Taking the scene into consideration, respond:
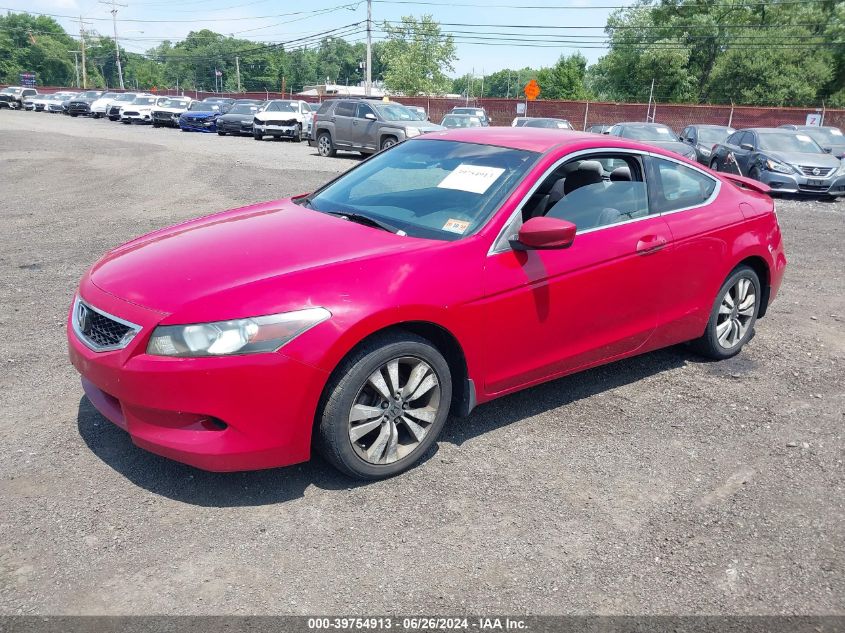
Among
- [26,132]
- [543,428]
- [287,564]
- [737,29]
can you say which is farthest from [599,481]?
[737,29]

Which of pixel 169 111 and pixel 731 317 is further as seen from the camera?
pixel 169 111

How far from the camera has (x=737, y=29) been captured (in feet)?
186

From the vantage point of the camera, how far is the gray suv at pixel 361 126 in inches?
812

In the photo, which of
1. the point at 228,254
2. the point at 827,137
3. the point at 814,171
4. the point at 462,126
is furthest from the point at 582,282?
the point at 462,126

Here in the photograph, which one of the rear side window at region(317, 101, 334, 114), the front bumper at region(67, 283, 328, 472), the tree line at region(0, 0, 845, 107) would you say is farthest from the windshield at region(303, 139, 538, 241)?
the tree line at region(0, 0, 845, 107)

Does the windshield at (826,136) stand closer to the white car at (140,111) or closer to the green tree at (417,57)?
the white car at (140,111)

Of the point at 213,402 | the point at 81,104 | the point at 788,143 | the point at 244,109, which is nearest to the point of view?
the point at 213,402

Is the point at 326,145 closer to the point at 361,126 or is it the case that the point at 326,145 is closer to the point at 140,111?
the point at 361,126

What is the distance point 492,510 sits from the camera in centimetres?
335

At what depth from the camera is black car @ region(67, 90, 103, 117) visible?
46344mm

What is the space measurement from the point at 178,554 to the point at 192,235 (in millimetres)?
1821

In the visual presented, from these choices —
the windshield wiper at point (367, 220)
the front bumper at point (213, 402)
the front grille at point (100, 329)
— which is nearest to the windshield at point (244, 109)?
the windshield wiper at point (367, 220)

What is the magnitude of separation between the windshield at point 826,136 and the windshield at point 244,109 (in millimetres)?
21874

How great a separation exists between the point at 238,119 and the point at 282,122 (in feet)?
10.5
